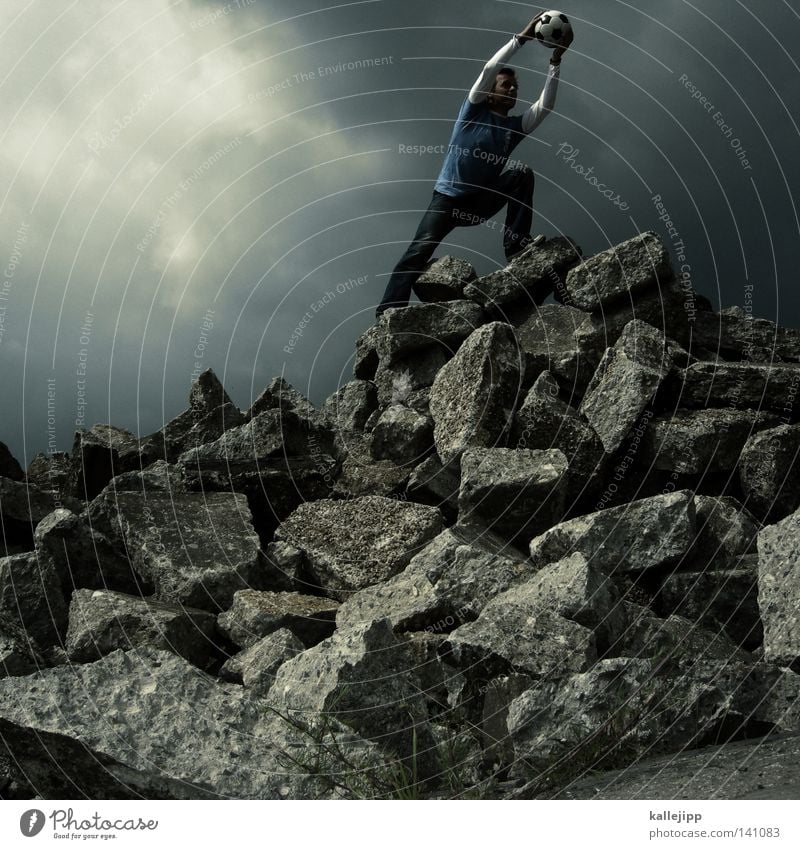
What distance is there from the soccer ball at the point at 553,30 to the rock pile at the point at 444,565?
3262 mm

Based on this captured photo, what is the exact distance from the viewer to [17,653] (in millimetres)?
7711

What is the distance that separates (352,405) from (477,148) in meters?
4.35

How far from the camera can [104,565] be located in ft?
30.5

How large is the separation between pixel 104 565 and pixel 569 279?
742 centimetres

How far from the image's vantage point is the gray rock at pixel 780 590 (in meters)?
6.60

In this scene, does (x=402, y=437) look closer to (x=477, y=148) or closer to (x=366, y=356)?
(x=366, y=356)

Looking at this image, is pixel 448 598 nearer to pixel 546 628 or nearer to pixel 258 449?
pixel 546 628

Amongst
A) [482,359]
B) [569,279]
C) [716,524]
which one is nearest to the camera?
[716,524]

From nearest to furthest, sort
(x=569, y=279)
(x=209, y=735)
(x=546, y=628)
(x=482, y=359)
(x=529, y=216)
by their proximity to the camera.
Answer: (x=209, y=735) → (x=546, y=628) → (x=482, y=359) → (x=569, y=279) → (x=529, y=216)

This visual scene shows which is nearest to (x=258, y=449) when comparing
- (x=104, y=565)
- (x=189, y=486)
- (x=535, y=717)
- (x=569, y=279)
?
(x=189, y=486)

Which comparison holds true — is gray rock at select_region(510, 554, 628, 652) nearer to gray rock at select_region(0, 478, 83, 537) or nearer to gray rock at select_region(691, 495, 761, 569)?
gray rock at select_region(691, 495, 761, 569)

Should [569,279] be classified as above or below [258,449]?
above

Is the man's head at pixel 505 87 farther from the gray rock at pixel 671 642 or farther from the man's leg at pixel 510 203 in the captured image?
the gray rock at pixel 671 642

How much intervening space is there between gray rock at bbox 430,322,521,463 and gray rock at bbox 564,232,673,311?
173cm
